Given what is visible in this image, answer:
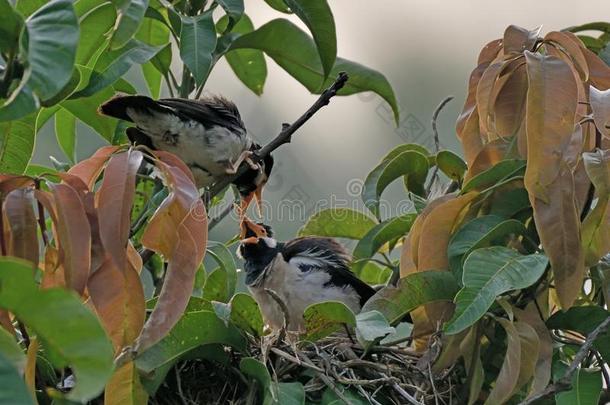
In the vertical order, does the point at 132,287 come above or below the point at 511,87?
below

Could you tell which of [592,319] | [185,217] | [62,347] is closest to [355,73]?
[592,319]

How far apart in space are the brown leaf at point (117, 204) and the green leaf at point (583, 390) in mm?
947

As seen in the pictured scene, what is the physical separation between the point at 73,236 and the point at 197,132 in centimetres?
145

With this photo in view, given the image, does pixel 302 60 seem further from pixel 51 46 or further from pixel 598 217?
pixel 51 46

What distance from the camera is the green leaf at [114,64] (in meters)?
1.98

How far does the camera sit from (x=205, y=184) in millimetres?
2975

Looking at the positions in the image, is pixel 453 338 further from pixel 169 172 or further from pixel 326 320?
pixel 169 172

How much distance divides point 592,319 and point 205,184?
1185 millimetres

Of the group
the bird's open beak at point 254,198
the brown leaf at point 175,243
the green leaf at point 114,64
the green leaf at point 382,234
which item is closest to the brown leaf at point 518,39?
the green leaf at point 382,234

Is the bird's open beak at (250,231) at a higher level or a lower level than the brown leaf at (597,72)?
lower

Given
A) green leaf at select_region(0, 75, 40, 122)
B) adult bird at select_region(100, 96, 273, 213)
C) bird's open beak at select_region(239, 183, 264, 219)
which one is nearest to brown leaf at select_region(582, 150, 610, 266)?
adult bird at select_region(100, 96, 273, 213)

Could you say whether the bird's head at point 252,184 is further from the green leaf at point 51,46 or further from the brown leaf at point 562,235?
the green leaf at point 51,46

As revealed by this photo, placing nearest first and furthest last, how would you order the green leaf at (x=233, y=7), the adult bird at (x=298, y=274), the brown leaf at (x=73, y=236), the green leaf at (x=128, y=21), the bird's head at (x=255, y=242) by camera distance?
the brown leaf at (x=73, y=236) < the green leaf at (x=128, y=21) < the green leaf at (x=233, y=7) < the adult bird at (x=298, y=274) < the bird's head at (x=255, y=242)

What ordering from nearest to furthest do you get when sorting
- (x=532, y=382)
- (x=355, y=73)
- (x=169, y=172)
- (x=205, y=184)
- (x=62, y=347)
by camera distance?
(x=62, y=347)
(x=169, y=172)
(x=532, y=382)
(x=355, y=73)
(x=205, y=184)
